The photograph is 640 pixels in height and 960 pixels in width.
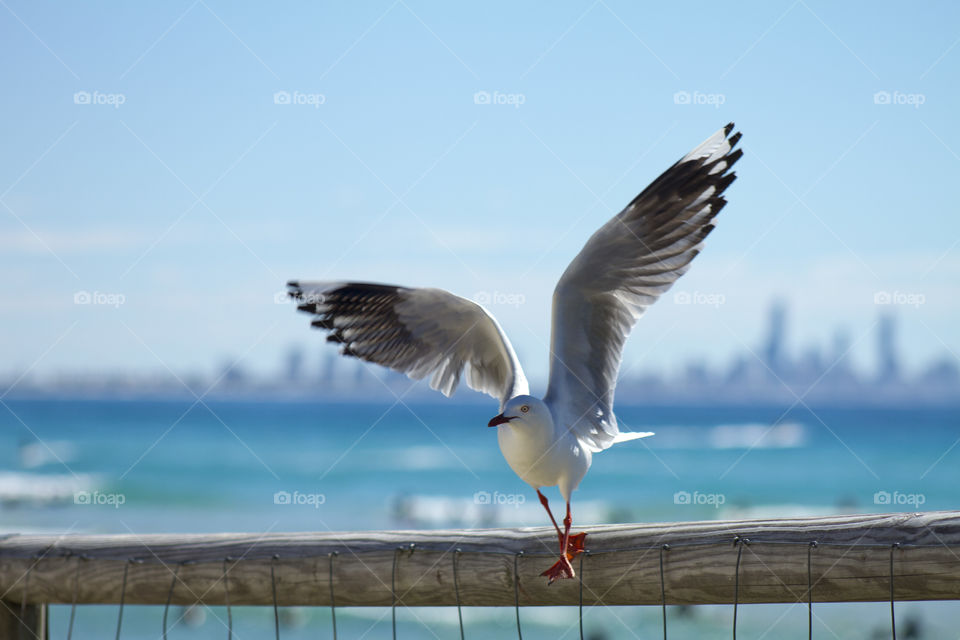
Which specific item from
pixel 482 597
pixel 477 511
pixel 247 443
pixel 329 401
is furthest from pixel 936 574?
pixel 329 401

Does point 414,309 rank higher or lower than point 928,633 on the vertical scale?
higher

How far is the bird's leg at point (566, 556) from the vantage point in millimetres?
1898

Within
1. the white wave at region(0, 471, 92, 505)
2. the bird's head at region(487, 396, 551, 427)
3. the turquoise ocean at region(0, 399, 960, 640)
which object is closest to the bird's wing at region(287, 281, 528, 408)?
the bird's head at region(487, 396, 551, 427)

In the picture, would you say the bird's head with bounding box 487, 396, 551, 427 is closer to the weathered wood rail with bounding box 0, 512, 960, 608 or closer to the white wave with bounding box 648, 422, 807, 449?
the weathered wood rail with bounding box 0, 512, 960, 608

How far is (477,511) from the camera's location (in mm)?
13922

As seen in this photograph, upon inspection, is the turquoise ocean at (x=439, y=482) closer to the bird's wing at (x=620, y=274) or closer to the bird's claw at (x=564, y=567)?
the bird's wing at (x=620, y=274)

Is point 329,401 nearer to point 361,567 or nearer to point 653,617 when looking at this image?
point 653,617

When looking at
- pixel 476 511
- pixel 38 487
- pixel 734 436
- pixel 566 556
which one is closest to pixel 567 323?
pixel 566 556

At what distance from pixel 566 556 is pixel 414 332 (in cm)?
120

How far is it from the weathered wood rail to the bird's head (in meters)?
0.51

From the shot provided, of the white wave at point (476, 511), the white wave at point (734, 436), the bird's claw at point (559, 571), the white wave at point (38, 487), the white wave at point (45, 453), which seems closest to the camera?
the bird's claw at point (559, 571)

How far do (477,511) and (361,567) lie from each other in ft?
39.8

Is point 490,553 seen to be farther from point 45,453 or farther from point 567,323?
point 45,453

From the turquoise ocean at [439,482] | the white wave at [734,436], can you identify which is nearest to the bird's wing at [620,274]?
the turquoise ocean at [439,482]
